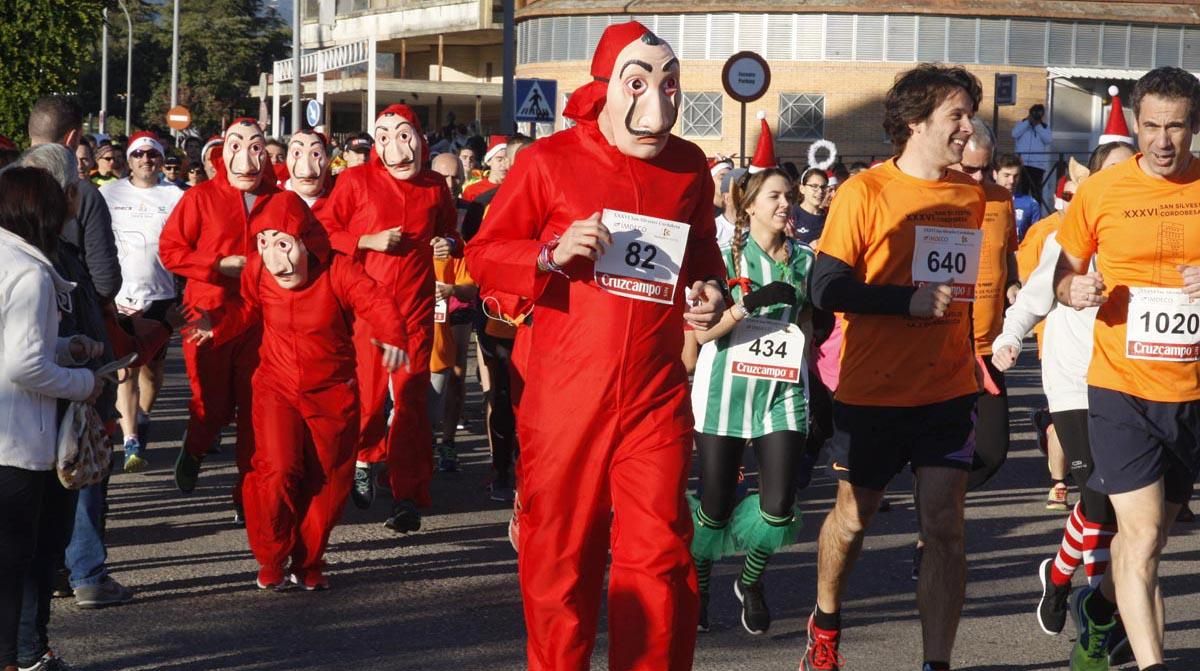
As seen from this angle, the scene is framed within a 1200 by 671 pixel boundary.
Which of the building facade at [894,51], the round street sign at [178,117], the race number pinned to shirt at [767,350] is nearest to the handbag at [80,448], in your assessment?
the race number pinned to shirt at [767,350]

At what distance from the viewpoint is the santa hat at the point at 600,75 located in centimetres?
557

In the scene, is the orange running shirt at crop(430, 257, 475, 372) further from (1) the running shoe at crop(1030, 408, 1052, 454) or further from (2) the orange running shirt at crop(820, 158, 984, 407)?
(2) the orange running shirt at crop(820, 158, 984, 407)

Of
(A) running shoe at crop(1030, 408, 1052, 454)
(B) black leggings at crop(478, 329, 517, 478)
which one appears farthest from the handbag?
(A) running shoe at crop(1030, 408, 1052, 454)

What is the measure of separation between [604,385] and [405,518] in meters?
4.23

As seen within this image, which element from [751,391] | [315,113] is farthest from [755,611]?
[315,113]

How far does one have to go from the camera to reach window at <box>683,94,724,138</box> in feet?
183

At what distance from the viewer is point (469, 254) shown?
5.57 meters

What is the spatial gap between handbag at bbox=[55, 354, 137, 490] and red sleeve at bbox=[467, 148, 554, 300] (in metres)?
1.53

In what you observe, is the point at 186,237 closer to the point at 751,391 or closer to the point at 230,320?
the point at 230,320

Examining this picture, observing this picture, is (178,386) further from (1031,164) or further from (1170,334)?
(1031,164)

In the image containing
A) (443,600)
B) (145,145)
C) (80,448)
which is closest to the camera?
(80,448)

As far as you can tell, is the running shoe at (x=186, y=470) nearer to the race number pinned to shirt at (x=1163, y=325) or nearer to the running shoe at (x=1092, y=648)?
the running shoe at (x=1092, y=648)

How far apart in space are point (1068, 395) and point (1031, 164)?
22.8m

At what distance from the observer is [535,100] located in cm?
2148
